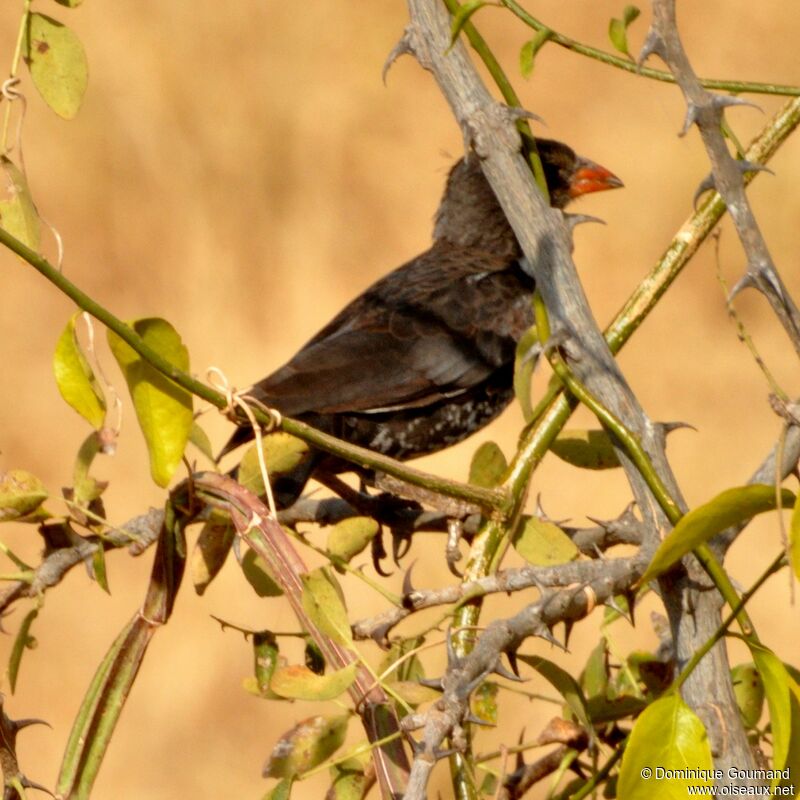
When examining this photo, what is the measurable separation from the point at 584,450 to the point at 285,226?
527 cm

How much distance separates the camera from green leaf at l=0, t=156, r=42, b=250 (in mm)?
1487

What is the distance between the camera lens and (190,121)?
6.77m

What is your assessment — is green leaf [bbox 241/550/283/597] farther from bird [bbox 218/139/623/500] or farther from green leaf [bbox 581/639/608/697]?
bird [bbox 218/139/623/500]

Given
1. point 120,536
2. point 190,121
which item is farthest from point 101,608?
point 120,536

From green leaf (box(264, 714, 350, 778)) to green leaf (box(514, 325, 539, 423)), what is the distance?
1.32 feet

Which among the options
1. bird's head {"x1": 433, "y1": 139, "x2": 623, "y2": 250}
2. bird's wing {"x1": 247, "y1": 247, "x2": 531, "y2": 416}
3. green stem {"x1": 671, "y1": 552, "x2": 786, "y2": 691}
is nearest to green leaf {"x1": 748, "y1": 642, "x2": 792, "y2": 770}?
green stem {"x1": 671, "y1": 552, "x2": 786, "y2": 691}

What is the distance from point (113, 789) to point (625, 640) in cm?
244

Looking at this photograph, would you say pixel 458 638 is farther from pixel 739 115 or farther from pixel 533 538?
pixel 739 115

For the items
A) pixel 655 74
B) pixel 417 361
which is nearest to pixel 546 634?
pixel 655 74

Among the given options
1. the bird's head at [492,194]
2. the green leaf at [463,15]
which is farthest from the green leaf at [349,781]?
the bird's head at [492,194]

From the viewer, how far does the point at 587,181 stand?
14.4 feet

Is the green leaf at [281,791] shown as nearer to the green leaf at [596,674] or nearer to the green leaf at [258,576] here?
the green leaf at [258,576]

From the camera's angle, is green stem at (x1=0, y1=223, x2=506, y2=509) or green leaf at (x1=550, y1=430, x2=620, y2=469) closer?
green stem at (x1=0, y1=223, x2=506, y2=509)

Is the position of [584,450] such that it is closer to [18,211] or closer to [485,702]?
[485,702]
